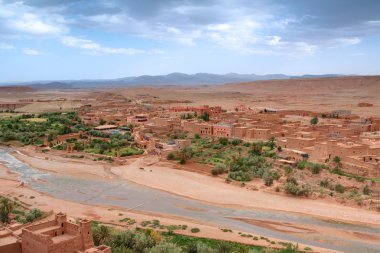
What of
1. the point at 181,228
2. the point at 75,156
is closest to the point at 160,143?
the point at 75,156

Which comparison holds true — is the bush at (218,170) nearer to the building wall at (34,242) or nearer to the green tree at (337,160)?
the green tree at (337,160)

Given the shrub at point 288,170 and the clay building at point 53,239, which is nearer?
the clay building at point 53,239

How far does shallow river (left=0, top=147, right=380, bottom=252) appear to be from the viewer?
19.5 metres

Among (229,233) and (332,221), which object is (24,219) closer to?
(229,233)

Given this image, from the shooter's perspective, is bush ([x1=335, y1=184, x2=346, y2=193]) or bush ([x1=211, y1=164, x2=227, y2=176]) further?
bush ([x1=211, y1=164, x2=227, y2=176])

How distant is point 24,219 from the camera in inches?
784

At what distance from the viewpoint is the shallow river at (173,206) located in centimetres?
1953

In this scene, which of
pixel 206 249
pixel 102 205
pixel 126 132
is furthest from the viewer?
pixel 126 132

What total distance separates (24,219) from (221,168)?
14.6 meters

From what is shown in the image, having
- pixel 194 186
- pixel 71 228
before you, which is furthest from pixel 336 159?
pixel 71 228

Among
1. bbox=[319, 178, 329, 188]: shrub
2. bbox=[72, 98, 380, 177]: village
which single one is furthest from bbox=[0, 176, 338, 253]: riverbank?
bbox=[72, 98, 380, 177]: village

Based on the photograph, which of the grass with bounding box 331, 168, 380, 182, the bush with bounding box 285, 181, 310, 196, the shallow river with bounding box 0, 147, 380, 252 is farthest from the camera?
the grass with bounding box 331, 168, 380, 182

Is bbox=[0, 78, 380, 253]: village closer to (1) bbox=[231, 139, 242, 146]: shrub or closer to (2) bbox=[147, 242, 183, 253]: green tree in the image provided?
(1) bbox=[231, 139, 242, 146]: shrub

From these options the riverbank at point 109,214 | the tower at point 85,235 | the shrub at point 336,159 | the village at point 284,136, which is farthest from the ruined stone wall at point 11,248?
the shrub at point 336,159
